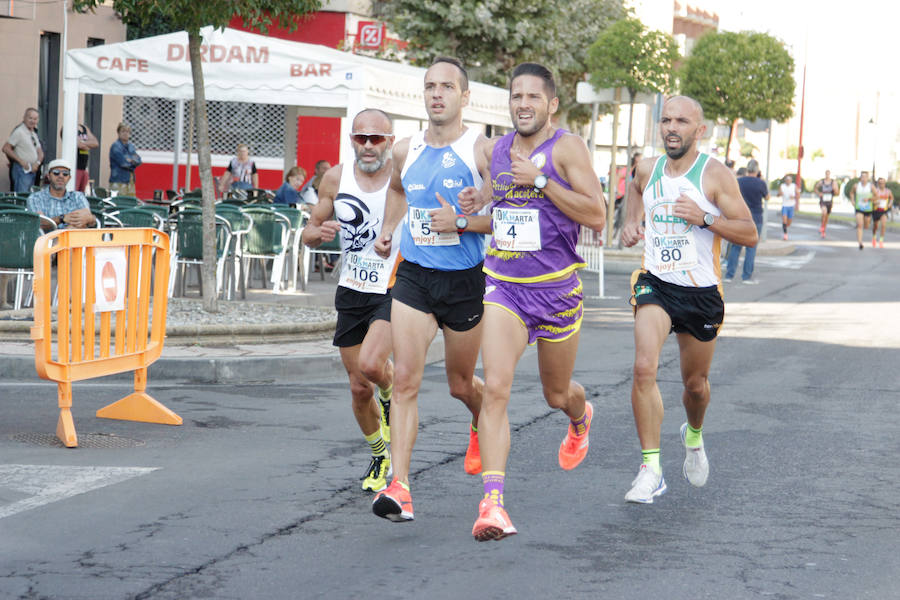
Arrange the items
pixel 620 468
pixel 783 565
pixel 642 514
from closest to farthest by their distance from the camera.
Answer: pixel 783 565 → pixel 642 514 → pixel 620 468

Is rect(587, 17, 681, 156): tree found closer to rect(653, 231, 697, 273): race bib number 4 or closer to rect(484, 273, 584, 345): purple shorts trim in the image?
rect(653, 231, 697, 273): race bib number 4

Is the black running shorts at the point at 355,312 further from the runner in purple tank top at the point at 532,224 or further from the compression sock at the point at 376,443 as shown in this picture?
the runner in purple tank top at the point at 532,224

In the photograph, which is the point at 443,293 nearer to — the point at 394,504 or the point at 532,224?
the point at 532,224

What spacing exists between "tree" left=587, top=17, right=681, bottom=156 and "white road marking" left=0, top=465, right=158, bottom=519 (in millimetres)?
19813

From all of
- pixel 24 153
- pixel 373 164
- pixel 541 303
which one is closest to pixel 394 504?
pixel 541 303

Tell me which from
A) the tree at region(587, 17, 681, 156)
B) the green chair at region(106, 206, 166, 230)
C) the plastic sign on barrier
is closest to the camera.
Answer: the plastic sign on barrier

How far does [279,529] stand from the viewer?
5.78 meters

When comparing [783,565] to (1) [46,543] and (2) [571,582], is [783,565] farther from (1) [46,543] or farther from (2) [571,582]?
(1) [46,543]

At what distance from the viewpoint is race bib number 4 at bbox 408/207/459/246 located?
Answer: 235 inches

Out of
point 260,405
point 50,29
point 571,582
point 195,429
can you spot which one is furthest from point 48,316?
point 50,29

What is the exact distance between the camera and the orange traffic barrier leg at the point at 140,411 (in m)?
8.39

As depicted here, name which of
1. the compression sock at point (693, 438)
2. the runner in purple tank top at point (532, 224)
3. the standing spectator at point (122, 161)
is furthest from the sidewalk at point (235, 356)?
the standing spectator at point (122, 161)

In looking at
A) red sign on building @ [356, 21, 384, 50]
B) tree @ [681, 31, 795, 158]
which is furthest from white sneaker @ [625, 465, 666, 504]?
tree @ [681, 31, 795, 158]

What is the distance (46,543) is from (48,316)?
2.57 metres
